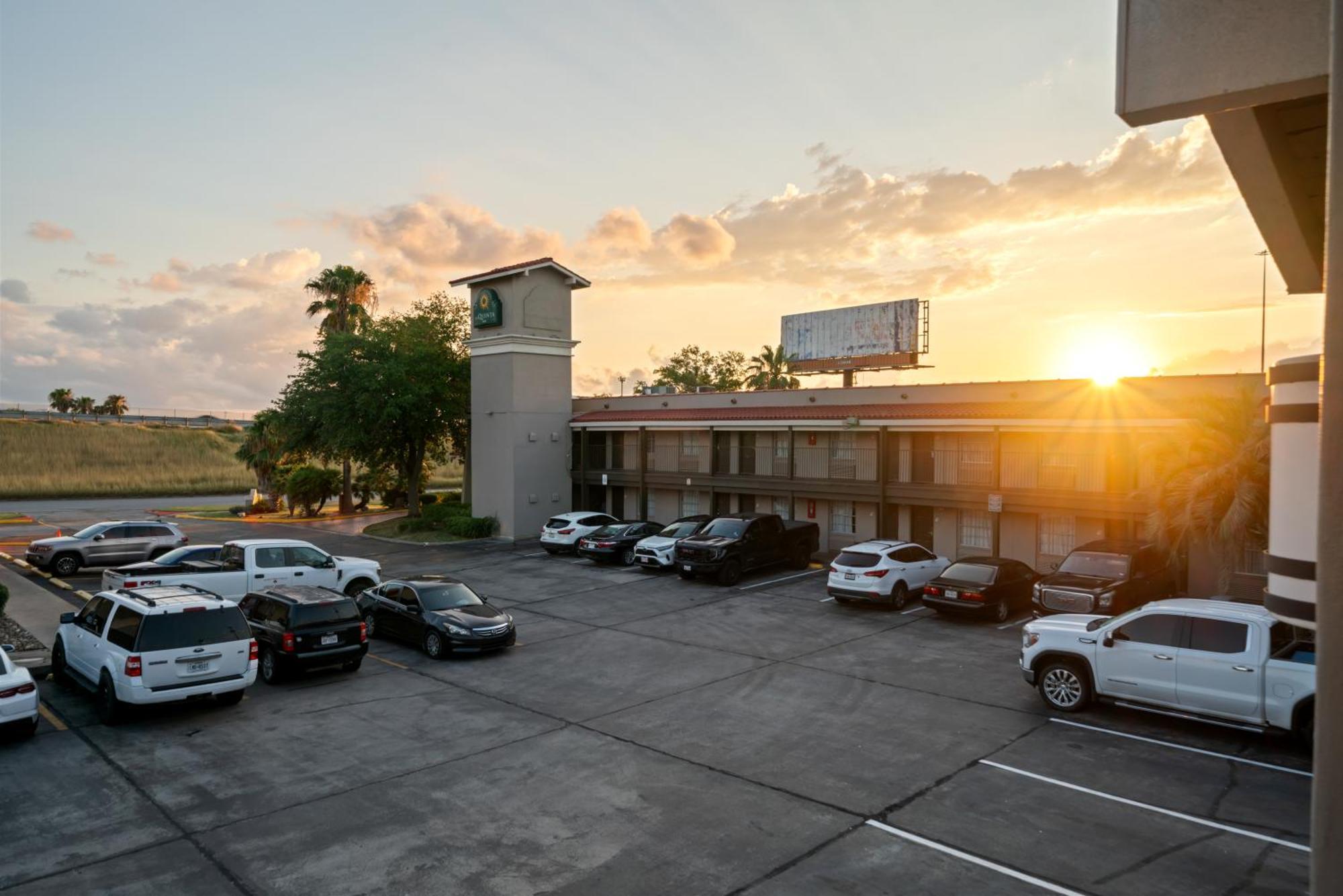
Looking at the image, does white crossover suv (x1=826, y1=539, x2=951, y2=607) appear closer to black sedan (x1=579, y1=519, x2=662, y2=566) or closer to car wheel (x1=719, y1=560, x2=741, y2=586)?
car wheel (x1=719, y1=560, x2=741, y2=586)

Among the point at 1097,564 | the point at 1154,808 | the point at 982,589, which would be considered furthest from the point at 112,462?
the point at 1154,808

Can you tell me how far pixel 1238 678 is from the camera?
11.7 m

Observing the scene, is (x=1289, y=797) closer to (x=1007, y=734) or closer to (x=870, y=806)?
(x=1007, y=734)

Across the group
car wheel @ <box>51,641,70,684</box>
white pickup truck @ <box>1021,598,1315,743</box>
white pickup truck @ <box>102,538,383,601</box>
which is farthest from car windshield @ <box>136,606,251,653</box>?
white pickup truck @ <box>1021,598,1315,743</box>

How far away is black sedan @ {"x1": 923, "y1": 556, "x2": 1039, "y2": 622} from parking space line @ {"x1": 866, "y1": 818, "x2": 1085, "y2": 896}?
11425 millimetres

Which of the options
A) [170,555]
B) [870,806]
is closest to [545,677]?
[870,806]

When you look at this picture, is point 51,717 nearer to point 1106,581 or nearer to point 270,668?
point 270,668

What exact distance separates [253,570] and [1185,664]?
19.1m

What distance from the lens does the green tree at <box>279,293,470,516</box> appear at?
Answer: 38.1m

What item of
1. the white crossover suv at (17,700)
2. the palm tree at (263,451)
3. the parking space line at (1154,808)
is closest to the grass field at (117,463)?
the palm tree at (263,451)

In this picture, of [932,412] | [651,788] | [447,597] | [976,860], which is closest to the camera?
[976,860]

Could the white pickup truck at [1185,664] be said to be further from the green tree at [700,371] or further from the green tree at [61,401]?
the green tree at [61,401]

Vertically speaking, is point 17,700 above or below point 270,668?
above

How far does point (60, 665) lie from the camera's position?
1470 cm
